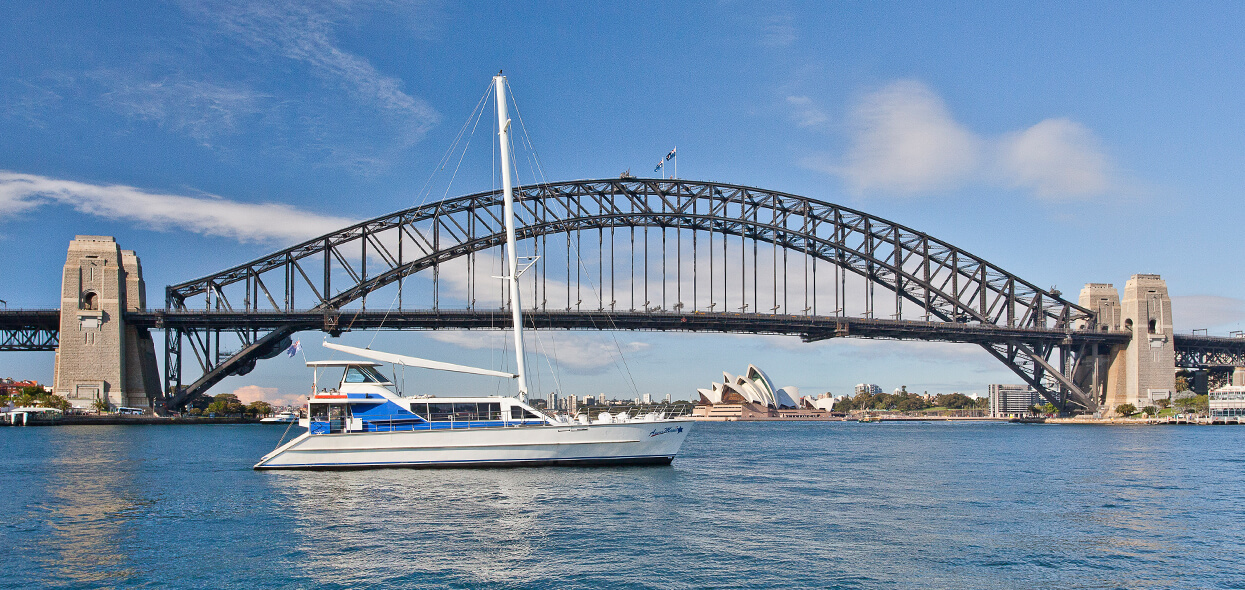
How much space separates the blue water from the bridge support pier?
69.6 meters

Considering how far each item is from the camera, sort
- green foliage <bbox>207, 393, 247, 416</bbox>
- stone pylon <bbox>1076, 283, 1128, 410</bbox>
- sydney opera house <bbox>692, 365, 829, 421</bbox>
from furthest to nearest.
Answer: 1. sydney opera house <bbox>692, 365, 829, 421</bbox>
2. green foliage <bbox>207, 393, 247, 416</bbox>
3. stone pylon <bbox>1076, 283, 1128, 410</bbox>

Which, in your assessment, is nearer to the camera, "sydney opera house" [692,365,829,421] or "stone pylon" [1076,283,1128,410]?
"stone pylon" [1076,283,1128,410]

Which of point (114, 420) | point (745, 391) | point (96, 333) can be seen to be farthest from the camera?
point (745, 391)

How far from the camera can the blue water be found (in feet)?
53.5

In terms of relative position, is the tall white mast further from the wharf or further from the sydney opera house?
the sydney opera house

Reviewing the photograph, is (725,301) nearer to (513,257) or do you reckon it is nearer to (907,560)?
(513,257)

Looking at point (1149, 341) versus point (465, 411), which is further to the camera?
point (1149, 341)

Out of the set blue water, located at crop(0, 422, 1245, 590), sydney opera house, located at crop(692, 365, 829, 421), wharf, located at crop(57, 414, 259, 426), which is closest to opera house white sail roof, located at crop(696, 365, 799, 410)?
sydney opera house, located at crop(692, 365, 829, 421)

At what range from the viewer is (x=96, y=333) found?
253 feet

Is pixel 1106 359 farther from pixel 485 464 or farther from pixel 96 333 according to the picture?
pixel 96 333

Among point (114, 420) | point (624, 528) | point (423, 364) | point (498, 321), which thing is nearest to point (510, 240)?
point (423, 364)

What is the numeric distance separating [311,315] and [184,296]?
522 inches

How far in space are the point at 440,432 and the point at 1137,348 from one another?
3520 inches

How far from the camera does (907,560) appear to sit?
17344 millimetres
